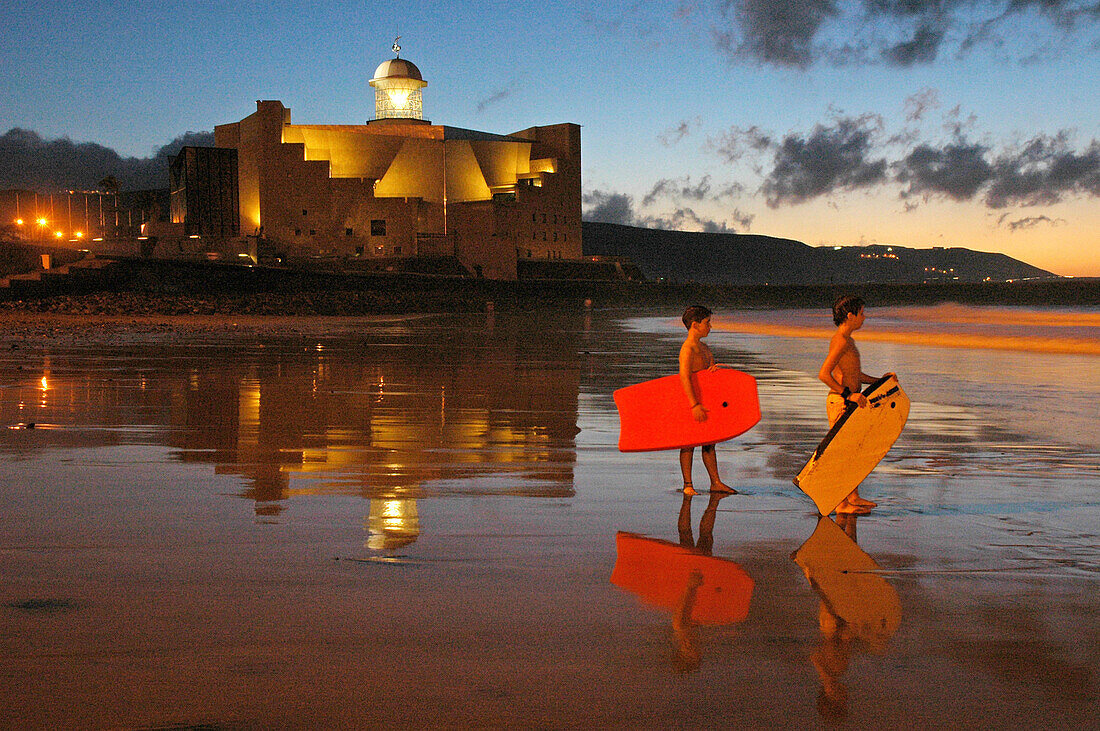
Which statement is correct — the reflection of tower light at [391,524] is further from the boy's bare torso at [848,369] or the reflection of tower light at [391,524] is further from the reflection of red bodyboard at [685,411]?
the boy's bare torso at [848,369]

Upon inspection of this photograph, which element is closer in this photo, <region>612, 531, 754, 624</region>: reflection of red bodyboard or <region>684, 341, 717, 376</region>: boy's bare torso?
<region>612, 531, 754, 624</region>: reflection of red bodyboard

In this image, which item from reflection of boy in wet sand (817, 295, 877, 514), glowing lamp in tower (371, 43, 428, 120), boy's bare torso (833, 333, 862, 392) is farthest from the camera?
glowing lamp in tower (371, 43, 428, 120)

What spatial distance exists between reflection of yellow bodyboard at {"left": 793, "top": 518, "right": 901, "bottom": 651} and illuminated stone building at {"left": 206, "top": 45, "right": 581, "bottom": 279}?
6678 cm

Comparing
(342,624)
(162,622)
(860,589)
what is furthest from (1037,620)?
(162,622)

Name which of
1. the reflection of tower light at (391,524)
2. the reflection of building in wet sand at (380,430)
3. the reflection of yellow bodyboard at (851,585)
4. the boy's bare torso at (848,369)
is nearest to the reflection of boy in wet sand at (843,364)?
the boy's bare torso at (848,369)

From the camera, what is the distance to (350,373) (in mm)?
14258

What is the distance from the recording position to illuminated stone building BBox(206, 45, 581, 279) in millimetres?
71375

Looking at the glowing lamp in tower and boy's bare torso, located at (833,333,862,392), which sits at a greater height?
the glowing lamp in tower

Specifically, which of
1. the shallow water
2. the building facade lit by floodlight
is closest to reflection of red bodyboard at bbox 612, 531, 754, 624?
the shallow water

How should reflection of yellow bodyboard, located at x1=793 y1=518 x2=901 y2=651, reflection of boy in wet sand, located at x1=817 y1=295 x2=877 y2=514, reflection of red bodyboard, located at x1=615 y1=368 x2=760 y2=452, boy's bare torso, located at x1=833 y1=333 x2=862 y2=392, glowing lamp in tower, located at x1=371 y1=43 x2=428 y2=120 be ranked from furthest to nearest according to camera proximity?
glowing lamp in tower, located at x1=371 y1=43 x2=428 y2=120 < reflection of red bodyboard, located at x1=615 y1=368 x2=760 y2=452 < boy's bare torso, located at x1=833 y1=333 x2=862 y2=392 < reflection of boy in wet sand, located at x1=817 y1=295 x2=877 y2=514 < reflection of yellow bodyboard, located at x1=793 y1=518 x2=901 y2=651

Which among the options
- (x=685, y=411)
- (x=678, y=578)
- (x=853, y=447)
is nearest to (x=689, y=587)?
(x=678, y=578)

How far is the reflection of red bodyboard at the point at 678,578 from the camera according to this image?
12.7 ft

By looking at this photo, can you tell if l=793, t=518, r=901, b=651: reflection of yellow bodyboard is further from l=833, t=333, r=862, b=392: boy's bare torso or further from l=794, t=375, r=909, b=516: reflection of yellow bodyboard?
l=833, t=333, r=862, b=392: boy's bare torso

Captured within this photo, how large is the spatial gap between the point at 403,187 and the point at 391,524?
7681 cm
